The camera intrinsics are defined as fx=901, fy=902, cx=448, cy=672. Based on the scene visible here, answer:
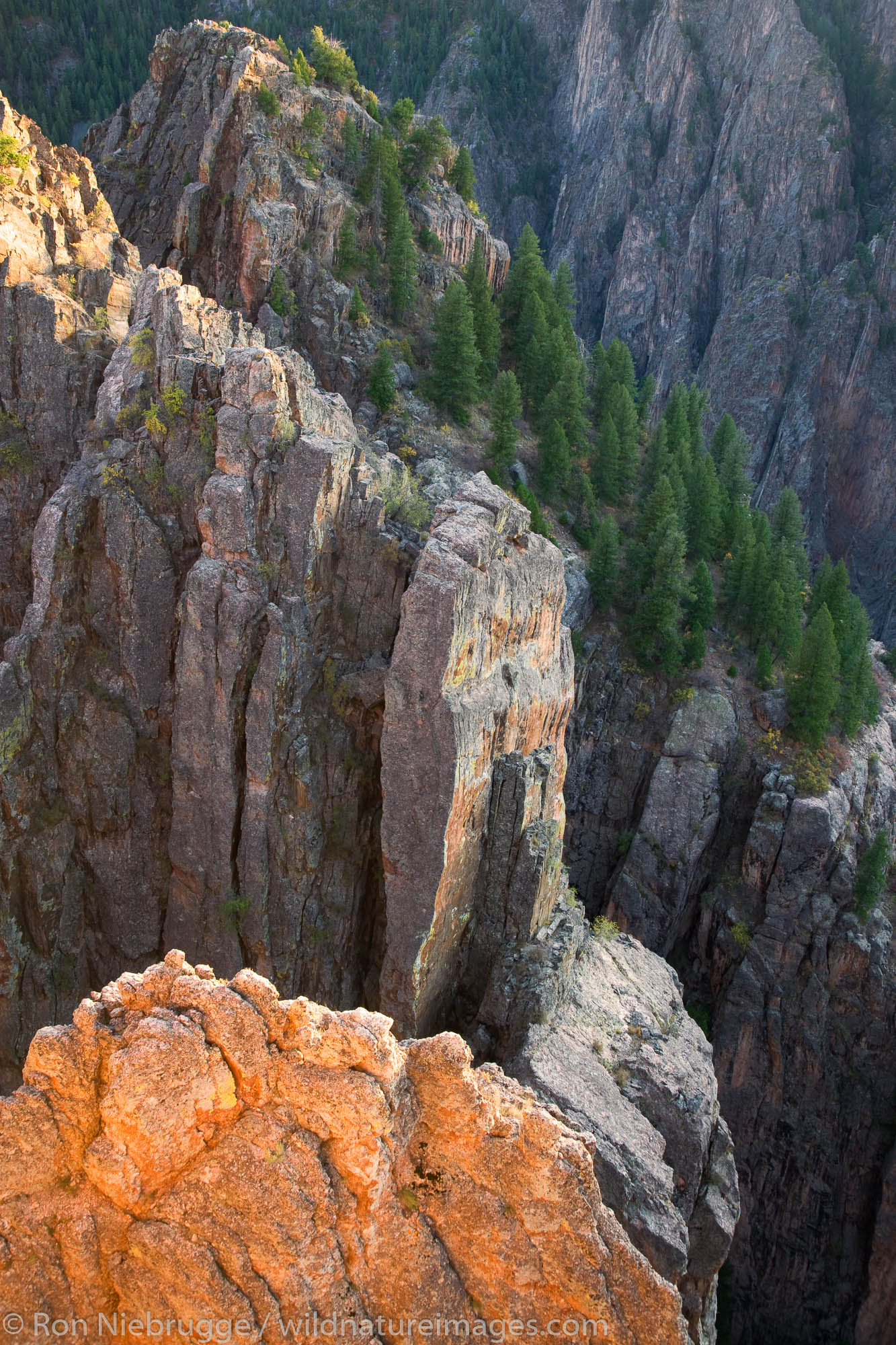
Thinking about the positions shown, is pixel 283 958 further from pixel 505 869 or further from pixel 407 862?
pixel 505 869

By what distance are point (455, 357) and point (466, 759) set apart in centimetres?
3494

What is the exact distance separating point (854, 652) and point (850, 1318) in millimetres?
36034

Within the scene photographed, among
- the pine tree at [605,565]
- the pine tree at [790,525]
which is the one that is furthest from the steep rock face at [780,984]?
the pine tree at [790,525]

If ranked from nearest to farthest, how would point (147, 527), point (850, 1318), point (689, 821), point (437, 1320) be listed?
Answer: point (437, 1320) → point (147, 527) → point (850, 1318) → point (689, 821)

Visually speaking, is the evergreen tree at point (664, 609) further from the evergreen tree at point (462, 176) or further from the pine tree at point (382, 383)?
the evergreen tree at point (462, 176)

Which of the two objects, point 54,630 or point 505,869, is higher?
point 54,630

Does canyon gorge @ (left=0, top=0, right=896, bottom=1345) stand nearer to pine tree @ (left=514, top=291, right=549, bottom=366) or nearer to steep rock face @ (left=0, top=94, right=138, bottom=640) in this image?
steep rock face @ (left=0, top=94, right=138, bottom=640)

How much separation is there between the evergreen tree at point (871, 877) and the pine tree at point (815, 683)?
6.60m

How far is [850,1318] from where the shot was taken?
45.5m

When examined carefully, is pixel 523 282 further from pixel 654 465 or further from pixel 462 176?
pixel 654 465

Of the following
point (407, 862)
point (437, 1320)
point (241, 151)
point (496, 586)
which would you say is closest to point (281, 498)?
point (496, 586)

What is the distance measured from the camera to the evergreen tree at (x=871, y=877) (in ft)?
154

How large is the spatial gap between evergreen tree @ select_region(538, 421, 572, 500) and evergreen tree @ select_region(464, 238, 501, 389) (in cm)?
633

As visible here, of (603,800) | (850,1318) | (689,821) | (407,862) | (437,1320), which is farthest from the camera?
(603,800)
